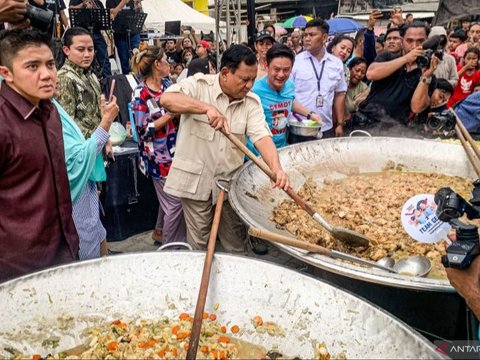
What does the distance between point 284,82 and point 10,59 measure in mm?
2624

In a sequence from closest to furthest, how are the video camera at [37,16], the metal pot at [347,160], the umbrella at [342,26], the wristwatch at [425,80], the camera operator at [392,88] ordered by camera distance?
1. the video camera at [37,16]
2. the metal pot at [347,160]
3. the wristwatch at [425,80]
4. the camera operator at [392,88]
5. the umbrella at [342,26]

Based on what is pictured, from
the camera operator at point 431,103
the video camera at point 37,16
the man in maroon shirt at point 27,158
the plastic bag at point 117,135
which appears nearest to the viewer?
the man in maroon shirt at point 27,158

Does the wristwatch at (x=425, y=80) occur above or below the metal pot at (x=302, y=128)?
above

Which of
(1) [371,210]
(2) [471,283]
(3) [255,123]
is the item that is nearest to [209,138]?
(3) [255,123]

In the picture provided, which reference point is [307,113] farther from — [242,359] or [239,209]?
[242,359]

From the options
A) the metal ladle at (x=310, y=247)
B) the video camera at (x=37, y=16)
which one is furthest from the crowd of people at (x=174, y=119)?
the metal ladle at (x=310, y=247)

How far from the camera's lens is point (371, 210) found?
10.5 feet

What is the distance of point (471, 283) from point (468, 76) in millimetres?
6619

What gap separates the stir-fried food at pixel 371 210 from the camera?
2684mm

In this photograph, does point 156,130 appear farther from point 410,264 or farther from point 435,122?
point 435,122

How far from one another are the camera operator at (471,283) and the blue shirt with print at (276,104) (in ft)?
8.66

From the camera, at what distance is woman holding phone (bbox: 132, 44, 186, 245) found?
3.90 m

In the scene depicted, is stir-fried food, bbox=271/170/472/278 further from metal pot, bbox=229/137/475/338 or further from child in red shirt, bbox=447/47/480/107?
child in red shirt, bbox=447/47/480/107

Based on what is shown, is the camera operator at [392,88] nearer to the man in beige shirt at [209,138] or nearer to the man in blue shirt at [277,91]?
the man in blue shirt at [277,91]
